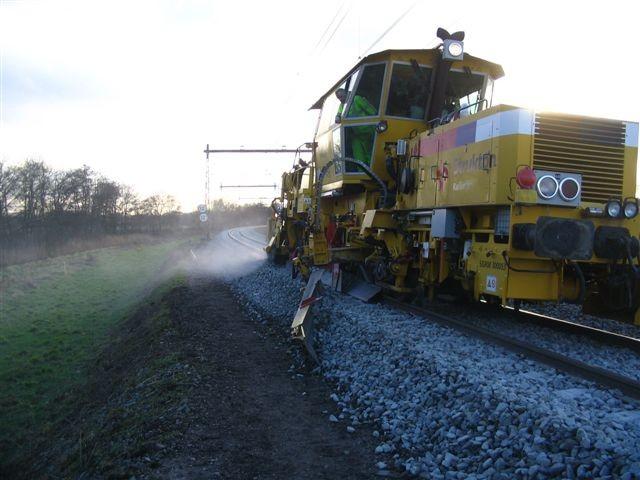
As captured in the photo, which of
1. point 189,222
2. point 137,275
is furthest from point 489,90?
point 189,222

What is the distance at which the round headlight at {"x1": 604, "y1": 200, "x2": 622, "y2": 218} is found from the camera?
6266mm

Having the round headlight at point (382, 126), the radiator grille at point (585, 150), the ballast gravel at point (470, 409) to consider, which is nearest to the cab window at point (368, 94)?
the round headlight at point (382, 126)

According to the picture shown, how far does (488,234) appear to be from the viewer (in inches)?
261

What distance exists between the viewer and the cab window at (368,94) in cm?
910

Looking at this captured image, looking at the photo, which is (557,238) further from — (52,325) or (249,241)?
(249,241)

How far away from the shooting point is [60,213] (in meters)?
46.6

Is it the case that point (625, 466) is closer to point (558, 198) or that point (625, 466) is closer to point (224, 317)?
point (558, 198)

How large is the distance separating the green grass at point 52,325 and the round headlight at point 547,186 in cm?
875

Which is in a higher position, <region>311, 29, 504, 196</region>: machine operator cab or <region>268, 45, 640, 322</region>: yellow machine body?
<region>311, 29, 504, 196</region>: machine operator cab

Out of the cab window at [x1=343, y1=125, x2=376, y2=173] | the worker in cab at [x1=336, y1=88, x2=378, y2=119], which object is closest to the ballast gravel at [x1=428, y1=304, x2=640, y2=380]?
the cab window at [x1=343, y1=125, x2=376, y2=173]

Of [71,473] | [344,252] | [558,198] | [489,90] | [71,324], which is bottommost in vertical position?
[71,324]

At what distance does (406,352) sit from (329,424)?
1.19 m

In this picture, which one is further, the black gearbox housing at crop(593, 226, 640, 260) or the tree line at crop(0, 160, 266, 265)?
the tree line at crop(0, 160, 266, 265)

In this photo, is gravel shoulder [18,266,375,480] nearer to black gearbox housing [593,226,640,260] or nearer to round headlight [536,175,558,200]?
round headlight [536,175,558,200]
